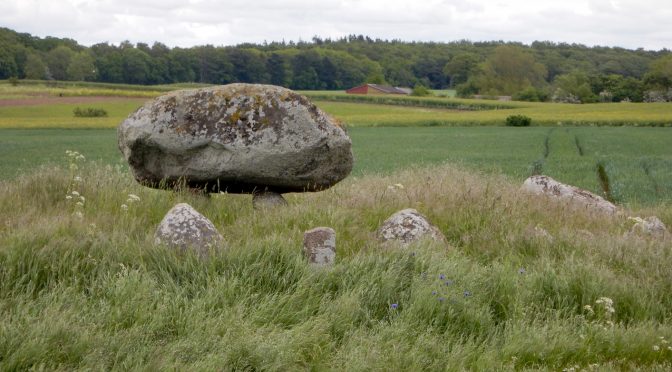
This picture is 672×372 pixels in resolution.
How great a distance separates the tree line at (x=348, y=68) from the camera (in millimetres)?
101250

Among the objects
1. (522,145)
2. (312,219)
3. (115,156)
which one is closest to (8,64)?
(115,156)

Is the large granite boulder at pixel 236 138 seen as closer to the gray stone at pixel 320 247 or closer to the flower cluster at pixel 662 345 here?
the gray stone at pixel 320 247

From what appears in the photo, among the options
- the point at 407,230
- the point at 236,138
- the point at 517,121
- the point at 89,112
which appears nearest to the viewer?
the point at 407,230

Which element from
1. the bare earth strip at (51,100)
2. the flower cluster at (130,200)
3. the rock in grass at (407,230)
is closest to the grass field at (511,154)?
the rock in grass at (407,230)

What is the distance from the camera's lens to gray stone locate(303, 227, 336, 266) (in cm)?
634

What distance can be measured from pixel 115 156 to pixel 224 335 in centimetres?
2735

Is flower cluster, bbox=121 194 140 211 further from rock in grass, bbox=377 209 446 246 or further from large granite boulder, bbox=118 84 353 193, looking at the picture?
rock in grass, bbox=377 209 446 246

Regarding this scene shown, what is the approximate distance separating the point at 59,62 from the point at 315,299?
11251 cm

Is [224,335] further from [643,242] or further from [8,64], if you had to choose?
[8,64]

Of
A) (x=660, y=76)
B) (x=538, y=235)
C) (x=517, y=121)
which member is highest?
(x=660, y=76)

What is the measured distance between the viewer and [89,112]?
61656 mm

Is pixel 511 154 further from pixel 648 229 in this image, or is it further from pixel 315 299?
pixel 315 299

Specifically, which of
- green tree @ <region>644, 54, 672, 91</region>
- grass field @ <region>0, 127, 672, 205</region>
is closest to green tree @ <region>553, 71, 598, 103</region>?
green tree @ <region>644, 54, 672, 91</region>

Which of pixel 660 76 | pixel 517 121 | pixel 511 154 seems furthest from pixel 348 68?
pixel 511 154
